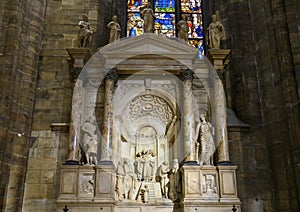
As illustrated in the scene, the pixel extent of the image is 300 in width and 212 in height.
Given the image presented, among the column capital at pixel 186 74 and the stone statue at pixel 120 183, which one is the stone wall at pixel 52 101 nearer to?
the stone statue at pixel 120 183

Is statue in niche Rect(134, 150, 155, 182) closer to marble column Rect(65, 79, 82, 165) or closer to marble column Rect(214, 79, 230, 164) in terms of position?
marble column Rect(65, 79, 82, 165)

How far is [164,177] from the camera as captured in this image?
8516 millimetres

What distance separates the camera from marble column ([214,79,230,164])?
844cm

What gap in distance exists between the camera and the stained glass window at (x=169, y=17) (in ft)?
37.4

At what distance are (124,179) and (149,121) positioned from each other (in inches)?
63.4

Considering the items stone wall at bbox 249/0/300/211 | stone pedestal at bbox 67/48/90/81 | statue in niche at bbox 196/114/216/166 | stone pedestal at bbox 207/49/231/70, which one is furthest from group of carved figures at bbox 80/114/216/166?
stone wall at bbox 249/0/300/211

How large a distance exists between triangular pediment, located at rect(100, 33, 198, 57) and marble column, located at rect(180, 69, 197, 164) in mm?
506

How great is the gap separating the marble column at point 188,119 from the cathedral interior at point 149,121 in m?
0.02

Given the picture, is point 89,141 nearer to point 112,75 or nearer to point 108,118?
point 108,118

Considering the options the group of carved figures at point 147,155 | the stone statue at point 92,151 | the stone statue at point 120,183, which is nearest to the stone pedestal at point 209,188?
the group of carved figures at point 147,155

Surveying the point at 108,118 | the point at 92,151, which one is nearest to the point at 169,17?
the point at 108,118

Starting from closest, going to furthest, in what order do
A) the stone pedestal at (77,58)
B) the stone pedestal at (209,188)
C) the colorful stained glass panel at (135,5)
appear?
the stone pedestal at (209,188) < the stone pedestal at (77,58) < the colorful stained glass panel at (135,5)

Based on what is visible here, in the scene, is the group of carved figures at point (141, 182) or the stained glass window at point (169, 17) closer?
the group of carved figures at point (141, 182)

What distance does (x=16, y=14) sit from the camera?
9.40 metres
